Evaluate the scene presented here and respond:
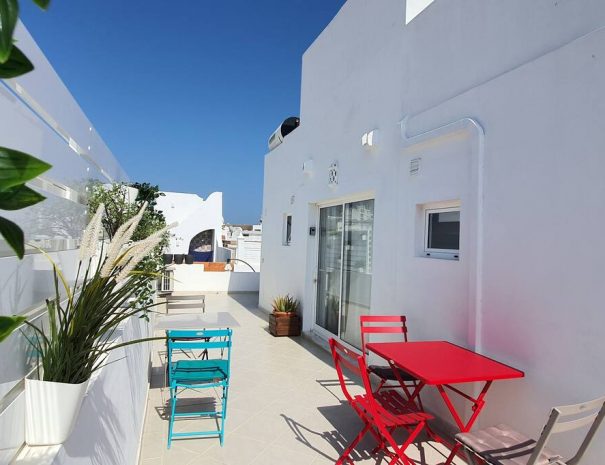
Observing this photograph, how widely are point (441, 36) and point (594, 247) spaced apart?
2.65m

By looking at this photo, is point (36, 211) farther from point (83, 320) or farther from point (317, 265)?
point (317, 265)

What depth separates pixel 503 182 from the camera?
3148mm

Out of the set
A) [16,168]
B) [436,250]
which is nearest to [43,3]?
[16,168]

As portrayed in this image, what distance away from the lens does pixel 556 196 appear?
8.95 ft

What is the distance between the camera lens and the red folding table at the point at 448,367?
8.58 ft

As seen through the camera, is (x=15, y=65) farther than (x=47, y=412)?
No

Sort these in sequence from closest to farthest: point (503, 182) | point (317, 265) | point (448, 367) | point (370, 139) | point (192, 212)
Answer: point (448, 367) < point (503, 182) < point (370, 139) < point (317, 265) < point (192, 212)

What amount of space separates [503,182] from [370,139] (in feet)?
7.00

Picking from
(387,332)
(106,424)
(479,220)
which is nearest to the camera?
(106,424)

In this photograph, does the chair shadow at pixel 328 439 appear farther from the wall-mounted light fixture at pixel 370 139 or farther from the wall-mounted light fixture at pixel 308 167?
the wall-mounted light fixture at pixel 308 167

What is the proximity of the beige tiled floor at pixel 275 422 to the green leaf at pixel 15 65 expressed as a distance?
326cm

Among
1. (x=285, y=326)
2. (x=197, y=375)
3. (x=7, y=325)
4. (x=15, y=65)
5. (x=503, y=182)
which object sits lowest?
(x=285, y=326)

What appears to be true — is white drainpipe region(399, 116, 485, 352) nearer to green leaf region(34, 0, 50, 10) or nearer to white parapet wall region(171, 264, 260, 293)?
green leaf region(34, 0, 50, 10)

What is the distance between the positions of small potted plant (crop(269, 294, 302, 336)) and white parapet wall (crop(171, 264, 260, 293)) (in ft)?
19.4
